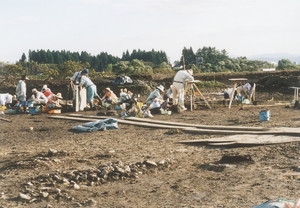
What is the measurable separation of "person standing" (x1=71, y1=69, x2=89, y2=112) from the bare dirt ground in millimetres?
6431

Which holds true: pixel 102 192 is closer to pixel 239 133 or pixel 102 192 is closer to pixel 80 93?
pixel 239 133

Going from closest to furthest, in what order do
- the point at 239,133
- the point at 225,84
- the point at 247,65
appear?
the point at 239,133 → the point at 225,84 → the point at 247,65

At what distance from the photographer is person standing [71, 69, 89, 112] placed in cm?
1648

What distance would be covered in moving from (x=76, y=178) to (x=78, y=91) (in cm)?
1102

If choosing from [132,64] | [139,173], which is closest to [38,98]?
[139,173]

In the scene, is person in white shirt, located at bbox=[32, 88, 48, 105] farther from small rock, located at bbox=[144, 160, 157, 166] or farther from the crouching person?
small rock, located at bbox=[144, 160, 157, 166]

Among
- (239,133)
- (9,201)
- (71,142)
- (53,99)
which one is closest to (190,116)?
(239,133)

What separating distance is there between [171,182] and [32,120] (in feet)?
32.0

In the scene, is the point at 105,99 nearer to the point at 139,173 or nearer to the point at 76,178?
the point at 139,173

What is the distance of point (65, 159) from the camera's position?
754 centimetres

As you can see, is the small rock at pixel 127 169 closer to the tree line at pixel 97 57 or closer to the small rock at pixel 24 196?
the small rock at pixel 24 196

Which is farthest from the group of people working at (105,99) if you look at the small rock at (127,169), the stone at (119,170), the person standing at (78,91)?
the stone at (119,170)

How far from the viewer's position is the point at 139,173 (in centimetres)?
630

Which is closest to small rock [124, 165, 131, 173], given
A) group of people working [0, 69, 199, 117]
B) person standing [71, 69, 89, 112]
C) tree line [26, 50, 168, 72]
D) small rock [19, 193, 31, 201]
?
small rock [19, 193, 31, 201]
